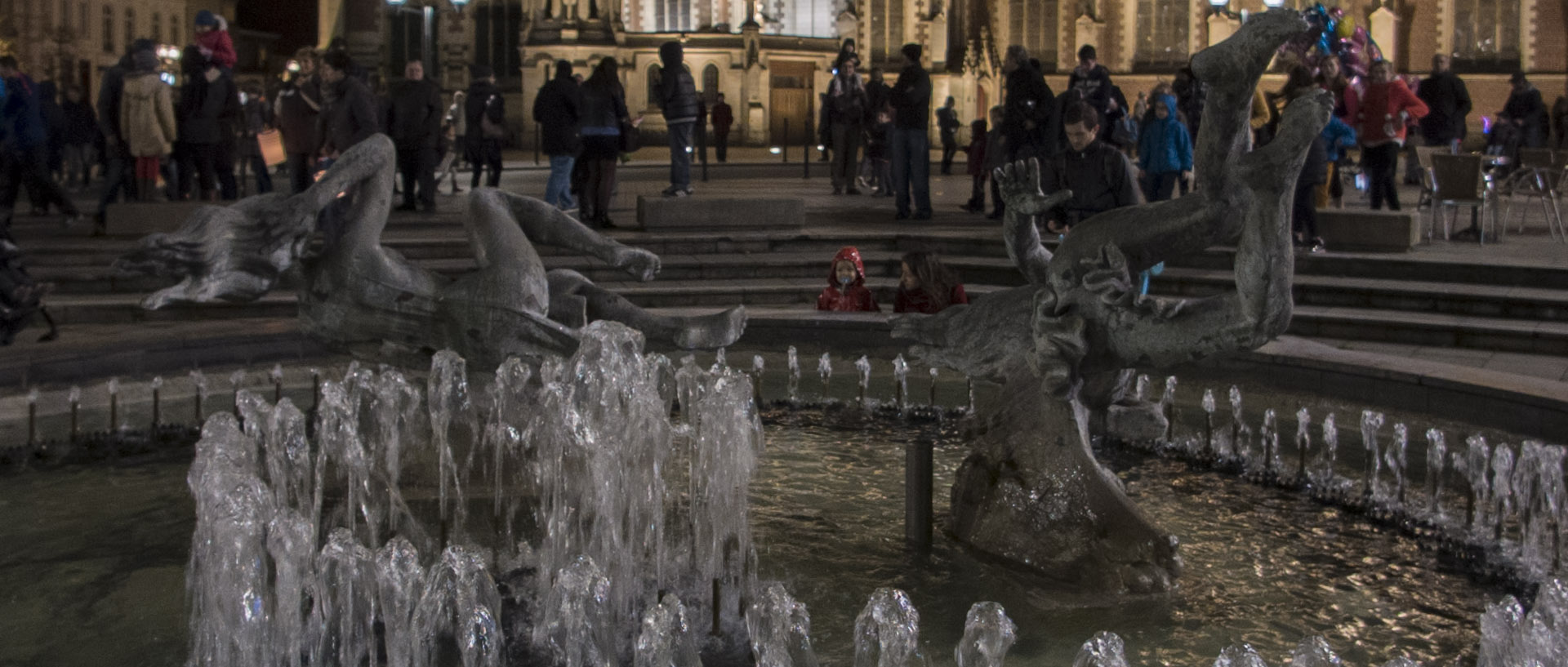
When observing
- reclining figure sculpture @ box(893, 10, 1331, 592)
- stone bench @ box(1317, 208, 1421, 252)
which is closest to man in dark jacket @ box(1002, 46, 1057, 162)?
stone bench @ box(1317, 208, 1421, 252)

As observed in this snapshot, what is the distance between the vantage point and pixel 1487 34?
128ft

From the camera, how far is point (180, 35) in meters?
51.7

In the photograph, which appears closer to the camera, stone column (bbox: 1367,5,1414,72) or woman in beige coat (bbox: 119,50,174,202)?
woman in beige coat (bbox: 119,50,174,202)

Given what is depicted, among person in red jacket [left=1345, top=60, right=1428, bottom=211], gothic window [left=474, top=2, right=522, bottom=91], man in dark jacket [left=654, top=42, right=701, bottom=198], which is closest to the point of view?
person in red jacket [left=1345, top=60, right=1428, bottom=211]

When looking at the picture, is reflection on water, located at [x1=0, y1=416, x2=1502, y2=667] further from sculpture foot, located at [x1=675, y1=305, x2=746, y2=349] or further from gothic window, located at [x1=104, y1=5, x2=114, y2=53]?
gothic window, located at [x1=104, y1=5, x2=114, y2=53]

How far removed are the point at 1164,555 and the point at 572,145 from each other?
10.8 m

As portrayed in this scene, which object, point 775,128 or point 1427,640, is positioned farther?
point 775,128

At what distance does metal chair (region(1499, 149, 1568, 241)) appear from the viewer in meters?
15.3

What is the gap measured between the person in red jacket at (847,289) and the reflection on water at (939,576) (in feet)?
10.3

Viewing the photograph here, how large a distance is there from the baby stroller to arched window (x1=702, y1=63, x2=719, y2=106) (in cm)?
2964

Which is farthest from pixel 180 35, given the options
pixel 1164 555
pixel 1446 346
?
pixel 1164 555

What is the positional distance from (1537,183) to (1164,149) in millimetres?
4516

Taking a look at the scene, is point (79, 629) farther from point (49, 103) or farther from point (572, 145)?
point (49, 103)

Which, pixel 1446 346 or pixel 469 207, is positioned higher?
pixel 469 207
